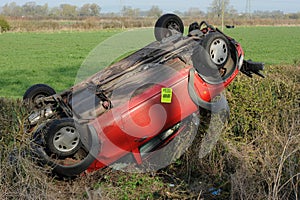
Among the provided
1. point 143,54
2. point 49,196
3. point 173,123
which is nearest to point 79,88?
point 143,54

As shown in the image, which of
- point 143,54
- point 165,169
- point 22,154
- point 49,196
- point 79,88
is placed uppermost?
point 143,54

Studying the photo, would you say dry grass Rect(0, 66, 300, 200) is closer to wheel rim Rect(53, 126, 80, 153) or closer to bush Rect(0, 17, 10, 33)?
wheel rim Rect(53, 126, 80, 153)

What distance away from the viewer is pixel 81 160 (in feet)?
15.6

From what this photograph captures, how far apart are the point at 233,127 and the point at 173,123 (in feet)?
4.89

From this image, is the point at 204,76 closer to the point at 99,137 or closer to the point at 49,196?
the point at 99,137

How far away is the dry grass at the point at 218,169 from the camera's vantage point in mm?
4180

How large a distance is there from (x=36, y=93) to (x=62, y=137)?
1745mm

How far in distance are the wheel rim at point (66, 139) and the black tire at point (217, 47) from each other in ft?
6.77

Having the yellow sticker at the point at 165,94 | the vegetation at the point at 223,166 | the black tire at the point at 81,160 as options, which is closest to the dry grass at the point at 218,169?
the vegetation at the point at 223,166

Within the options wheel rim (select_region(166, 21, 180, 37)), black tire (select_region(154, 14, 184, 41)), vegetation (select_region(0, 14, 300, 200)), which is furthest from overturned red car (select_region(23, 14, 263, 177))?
wheel rim (select_region(166, 21, 180, 37))

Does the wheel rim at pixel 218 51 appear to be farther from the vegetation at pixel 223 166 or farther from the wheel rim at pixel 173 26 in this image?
the wheel rim at pixel 173 26

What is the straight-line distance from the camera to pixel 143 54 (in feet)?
19.4

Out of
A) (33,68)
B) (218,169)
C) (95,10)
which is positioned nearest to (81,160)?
(218,169)

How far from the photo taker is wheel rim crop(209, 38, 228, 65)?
17.8ft
